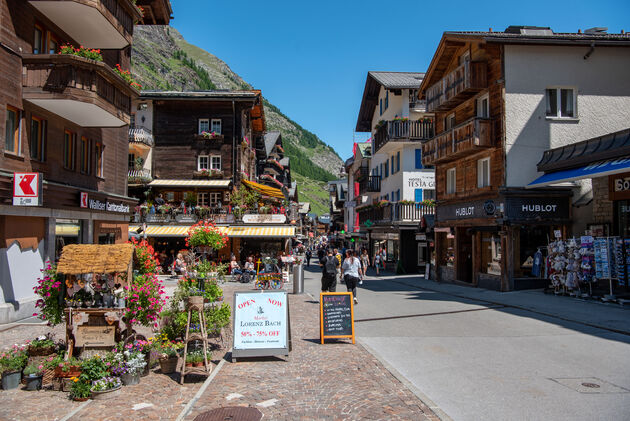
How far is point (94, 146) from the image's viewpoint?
65.2 ft

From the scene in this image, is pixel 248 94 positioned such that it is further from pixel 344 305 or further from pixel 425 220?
pixel 344 305

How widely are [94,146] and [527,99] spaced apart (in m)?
18.0

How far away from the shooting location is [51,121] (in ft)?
53.6

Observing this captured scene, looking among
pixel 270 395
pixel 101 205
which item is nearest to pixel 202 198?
pixel 101 205

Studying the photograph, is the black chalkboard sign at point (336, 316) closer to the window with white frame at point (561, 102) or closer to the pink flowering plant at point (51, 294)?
the pink flowering plant at point (51, 294)

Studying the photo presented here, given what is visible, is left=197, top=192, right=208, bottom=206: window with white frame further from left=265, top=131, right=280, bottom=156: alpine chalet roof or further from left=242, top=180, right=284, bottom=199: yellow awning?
left=265, top=131, right=280, bottom=156: alpine chalet roof

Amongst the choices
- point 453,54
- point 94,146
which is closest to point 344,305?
point 94,146

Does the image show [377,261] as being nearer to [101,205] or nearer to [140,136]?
[140,136]

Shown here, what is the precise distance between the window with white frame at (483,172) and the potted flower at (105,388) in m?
19.7

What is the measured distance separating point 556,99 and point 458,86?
4.46 metres

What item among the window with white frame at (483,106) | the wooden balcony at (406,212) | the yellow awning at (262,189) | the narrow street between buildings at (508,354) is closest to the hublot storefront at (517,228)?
the narrow street between buildings at (508,354)

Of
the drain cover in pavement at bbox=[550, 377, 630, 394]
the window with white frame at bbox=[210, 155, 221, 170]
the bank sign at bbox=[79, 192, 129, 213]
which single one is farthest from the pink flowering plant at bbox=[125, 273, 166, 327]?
the window with white frame at bbox=[210, 155, 221, 170]

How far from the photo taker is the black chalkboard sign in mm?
10812

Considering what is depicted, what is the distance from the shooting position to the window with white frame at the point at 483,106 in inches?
924
